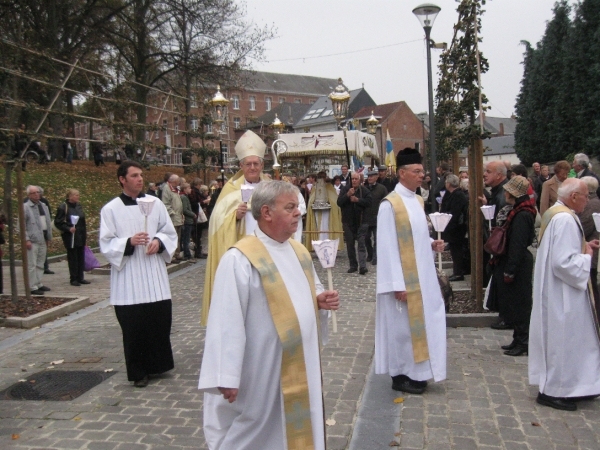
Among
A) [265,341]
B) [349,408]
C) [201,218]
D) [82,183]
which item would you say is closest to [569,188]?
[349,408]

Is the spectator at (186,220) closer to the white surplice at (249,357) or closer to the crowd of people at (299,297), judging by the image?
the crowd of people at (299,297)

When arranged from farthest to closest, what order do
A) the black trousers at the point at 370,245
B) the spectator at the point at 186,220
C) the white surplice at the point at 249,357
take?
the spectator at the point at 186,220 → the black trousers at the point at 370,245 → the white surplice at the point at 249,357

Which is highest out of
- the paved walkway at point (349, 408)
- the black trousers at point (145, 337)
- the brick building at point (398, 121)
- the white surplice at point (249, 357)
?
the brick building at point (398, 121)

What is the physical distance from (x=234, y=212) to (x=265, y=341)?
2.73 metres

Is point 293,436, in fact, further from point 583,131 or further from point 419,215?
point 583,131

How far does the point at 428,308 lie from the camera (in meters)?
5.02

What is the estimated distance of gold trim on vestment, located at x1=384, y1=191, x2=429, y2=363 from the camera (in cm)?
491

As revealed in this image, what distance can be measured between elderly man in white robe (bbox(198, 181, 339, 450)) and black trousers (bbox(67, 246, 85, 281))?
9234 millimetres

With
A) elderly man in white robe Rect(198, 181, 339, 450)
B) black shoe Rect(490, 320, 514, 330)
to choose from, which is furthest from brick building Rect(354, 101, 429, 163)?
elderly man in white robe Rect(198, 181, 339, 450)

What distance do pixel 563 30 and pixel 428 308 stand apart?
120ft

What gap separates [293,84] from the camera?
93375 mm

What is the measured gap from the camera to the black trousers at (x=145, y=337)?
17.7 feet

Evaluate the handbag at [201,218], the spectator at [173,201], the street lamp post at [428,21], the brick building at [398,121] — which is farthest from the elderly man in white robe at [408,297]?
the brick building at [398,121]

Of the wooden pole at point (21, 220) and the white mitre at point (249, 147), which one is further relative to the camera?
the wooden pole at point (21, 220)
